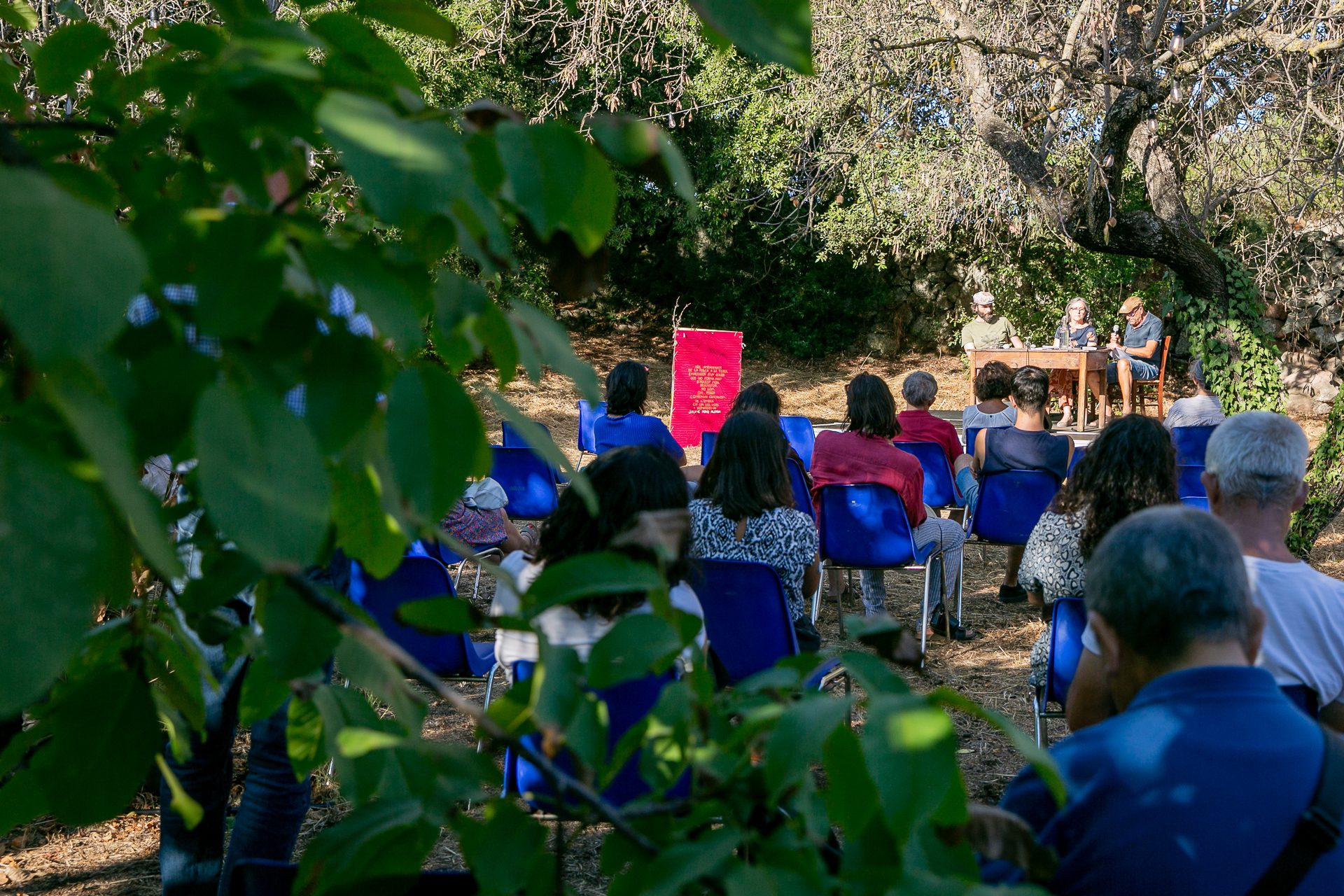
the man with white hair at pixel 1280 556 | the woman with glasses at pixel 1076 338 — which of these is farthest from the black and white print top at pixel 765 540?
the woman with glasses at pixel 1076 338

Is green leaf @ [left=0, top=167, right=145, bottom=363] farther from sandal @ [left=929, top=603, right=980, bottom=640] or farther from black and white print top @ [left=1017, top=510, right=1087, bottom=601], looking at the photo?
sandal @ [left=929, top=603, right=980, bottom=640]

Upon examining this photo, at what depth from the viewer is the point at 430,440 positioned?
0.55 meters

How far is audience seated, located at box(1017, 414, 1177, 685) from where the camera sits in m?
3.37

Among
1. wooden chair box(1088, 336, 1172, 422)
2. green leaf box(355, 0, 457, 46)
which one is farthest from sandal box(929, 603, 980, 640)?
wooden chair box(1088, 336, 1172, 422)

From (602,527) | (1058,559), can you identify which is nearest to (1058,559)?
(1058,559)

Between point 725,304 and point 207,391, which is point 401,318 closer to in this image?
point 207,391

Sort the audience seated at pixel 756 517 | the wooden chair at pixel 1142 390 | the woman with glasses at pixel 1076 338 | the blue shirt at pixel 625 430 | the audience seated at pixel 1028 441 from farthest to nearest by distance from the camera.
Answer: the wooden chair at pixel 1142 390
the woman with glasses at pixel 1076 338
the blue shirt at pixel 625 430
the audience seated at pixel 1028 441
the audience seated at pixel 756 517

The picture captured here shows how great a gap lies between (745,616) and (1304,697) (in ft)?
5.00

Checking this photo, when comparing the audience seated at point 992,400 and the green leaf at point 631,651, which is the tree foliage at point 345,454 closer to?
the green leaf at point 631,651

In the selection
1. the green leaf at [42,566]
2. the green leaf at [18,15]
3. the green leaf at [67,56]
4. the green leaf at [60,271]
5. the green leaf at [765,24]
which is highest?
the green leaf at [18,15]

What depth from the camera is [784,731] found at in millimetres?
568

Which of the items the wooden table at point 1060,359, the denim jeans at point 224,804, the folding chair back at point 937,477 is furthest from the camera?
the wooden table at point 1060,359

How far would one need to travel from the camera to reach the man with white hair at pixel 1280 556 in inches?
89.7

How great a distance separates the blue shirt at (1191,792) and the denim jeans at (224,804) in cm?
155
